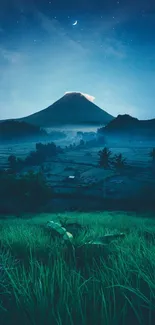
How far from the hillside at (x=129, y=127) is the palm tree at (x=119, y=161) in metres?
1.10

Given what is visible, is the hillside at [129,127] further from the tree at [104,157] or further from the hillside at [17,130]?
the hillside at [17,130]

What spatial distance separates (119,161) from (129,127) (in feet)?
5.82

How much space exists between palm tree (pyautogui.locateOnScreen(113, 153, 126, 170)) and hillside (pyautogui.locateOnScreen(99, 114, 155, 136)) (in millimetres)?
1097

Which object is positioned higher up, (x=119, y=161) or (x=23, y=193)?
(x=119, y=161)

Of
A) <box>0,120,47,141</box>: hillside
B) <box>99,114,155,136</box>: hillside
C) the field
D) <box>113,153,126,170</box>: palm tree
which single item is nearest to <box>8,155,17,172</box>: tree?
the field

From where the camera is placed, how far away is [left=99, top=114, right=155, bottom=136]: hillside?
763 cm

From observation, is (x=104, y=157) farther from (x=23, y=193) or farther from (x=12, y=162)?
(x=23, y=193)

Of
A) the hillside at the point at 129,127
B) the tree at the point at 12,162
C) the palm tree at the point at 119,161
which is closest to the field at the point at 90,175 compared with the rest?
the palm tree at the point at 119,161

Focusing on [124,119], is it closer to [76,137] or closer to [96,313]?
[76,137]

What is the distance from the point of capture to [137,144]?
26.7ft

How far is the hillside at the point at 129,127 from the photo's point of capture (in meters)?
7.63

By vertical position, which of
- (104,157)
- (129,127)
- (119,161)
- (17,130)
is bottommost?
(119,161)

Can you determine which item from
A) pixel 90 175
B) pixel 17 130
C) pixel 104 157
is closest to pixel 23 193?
pixel 17 130

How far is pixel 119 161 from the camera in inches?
286
